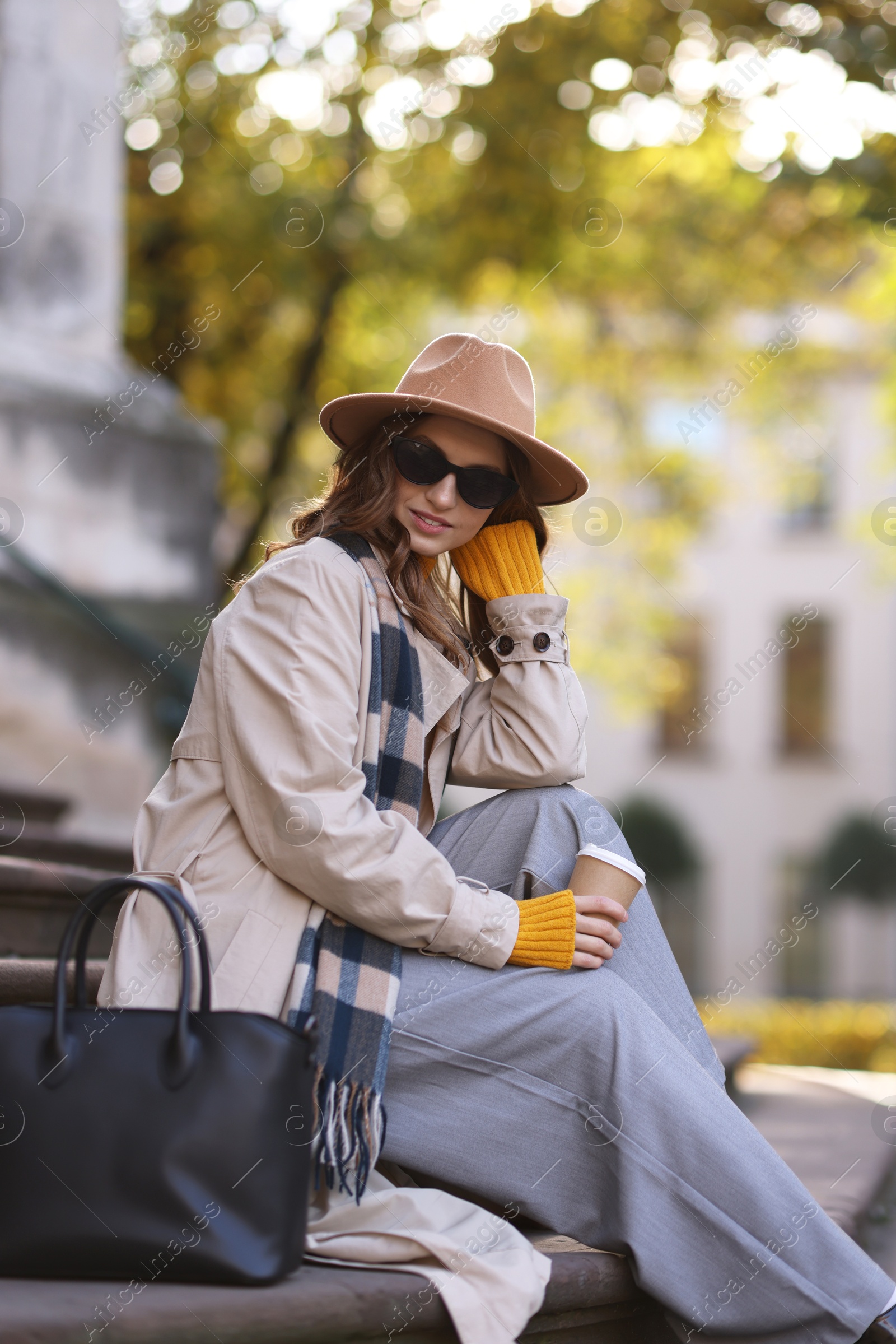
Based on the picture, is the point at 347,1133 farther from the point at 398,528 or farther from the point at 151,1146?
the point at 398,528

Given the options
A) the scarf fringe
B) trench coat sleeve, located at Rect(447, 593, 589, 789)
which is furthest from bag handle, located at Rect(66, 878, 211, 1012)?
trench coat sleeve, located at Rect(447, 593, 589, 789)

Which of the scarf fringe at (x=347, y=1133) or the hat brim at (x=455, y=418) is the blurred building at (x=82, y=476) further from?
the scarf fringe at (x=347, y=1133)

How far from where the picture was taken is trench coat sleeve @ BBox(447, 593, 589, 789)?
268 cm

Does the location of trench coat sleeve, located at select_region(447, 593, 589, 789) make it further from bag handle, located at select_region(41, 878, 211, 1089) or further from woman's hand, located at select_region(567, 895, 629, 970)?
bag handle, located at select_region(41, 878, 211, 1089)

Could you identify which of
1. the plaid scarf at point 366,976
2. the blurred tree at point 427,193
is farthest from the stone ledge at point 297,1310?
the blurred tree at point 427,193

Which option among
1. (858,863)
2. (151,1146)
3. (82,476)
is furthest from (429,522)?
(858,863)

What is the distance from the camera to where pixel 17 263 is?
18.6 feet

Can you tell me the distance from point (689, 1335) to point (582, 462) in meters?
10.1

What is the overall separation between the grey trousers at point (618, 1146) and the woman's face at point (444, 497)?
2.81 feet

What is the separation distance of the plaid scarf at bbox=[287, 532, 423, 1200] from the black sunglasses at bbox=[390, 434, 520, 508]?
0.28m

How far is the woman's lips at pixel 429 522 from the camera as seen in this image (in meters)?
2.67

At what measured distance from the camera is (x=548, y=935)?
7.48 ft

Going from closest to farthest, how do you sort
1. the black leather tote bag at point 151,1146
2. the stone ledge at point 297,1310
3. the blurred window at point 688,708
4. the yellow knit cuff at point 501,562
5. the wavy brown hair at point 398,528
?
1. the stone ledge at point 297,1310
2. the black leather tote bag at point 151,1146
3. the wavy brown hair at point 398,528
4. the yellow knit cuff at point 501,562
5. the blurred window at point 688,708

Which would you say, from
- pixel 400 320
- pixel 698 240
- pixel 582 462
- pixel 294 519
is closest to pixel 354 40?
pixel 400 320
